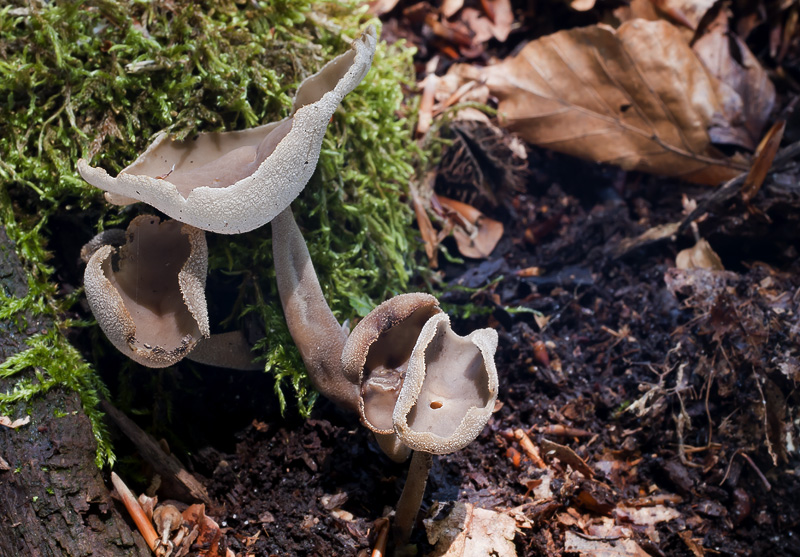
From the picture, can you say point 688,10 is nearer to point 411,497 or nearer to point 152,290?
point 411,497

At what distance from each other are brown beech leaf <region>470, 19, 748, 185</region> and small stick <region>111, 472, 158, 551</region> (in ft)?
8.54

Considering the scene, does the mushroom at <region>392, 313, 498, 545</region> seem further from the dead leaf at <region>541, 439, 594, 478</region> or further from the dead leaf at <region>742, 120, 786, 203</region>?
the dead leaf at <region>742, 120, 786, 203</region>

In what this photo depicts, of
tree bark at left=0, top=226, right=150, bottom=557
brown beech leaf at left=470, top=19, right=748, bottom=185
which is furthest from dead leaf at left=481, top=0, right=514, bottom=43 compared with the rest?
tree bark at left=0, top=226, right=150, bottom=557

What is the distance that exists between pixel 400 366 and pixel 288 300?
1.49ft

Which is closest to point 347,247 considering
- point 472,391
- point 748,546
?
point 472,391

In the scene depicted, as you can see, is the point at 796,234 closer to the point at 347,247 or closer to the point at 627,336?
the point at 627,336

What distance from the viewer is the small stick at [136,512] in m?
1.79

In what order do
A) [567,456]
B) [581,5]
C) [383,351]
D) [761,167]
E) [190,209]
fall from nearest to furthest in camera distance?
1. [190,209]
2. [383,351]
3. [567,456]
4. [761,167]
5. [581,5]

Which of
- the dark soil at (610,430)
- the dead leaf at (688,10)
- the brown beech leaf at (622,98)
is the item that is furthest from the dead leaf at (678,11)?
the dark soil at (610,430)

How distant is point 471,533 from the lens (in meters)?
1.92

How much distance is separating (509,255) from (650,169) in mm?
980

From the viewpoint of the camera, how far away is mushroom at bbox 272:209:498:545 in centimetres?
159

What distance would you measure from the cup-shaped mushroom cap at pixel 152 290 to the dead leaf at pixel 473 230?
1518 mm

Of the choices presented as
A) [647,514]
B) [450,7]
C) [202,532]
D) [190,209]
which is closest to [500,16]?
[450,7]
